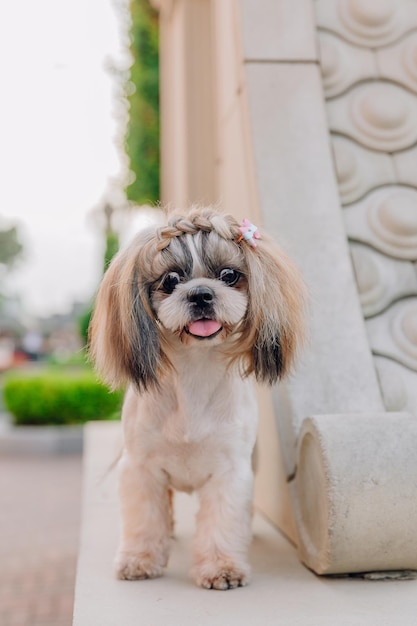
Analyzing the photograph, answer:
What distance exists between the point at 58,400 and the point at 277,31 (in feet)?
28.2

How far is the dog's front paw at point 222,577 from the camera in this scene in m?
2.54

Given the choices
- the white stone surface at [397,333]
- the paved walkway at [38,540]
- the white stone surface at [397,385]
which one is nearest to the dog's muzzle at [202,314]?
the white stone surface at [397,385]

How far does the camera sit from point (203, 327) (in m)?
2.45

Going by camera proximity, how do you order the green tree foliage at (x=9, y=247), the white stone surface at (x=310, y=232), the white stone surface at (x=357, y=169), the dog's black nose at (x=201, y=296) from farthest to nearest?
the green tree foliage at (x=9, y=247) < the white stone surface at (x=357, y=169) < the white stone surface at (x=310, y=232) < the dog's black nose at (x=201, y=296)

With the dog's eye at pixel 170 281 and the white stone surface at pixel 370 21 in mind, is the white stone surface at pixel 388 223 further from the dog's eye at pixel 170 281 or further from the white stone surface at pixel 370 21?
the dog's eye at pixel 170 281

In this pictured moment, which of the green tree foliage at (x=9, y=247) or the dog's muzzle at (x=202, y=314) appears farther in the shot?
the green tree foliage at (x=9, y=247)

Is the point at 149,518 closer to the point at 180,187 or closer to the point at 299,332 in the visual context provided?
the point at 299,332

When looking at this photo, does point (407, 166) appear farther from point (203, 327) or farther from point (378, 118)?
point (203, 327)

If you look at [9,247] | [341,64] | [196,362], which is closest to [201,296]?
[196,362]

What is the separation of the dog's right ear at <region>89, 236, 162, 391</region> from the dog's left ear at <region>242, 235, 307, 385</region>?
36cm

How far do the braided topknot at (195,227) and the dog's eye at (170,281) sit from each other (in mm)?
102

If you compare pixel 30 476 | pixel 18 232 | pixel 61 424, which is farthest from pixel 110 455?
pixel 18 232


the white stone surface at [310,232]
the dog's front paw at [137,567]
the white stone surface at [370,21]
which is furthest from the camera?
the white stone surface at [370,21]

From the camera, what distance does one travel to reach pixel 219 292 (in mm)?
2426
